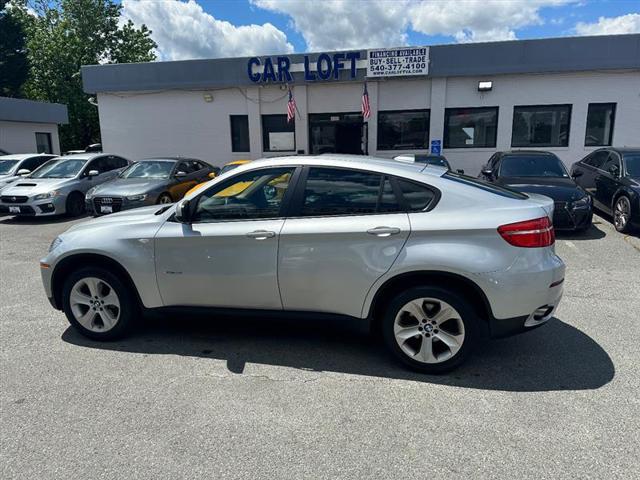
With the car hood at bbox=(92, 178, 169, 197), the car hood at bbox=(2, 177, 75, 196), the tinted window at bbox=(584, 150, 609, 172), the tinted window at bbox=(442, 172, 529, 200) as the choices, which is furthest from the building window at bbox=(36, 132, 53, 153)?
the tinted window at bbox=(442, 172, 529, 200)

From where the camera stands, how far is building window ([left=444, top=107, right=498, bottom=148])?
14141 mm

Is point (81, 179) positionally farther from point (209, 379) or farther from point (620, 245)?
point (620, 245)

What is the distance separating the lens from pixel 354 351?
381 centimetres

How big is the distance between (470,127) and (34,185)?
1257 centimetres

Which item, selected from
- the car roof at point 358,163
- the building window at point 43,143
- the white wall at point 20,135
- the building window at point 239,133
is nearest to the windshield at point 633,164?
the car roof at point 358,163

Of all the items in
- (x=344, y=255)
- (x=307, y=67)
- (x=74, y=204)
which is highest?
(x=307, y=67)

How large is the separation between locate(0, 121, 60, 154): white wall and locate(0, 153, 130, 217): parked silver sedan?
1213 cm

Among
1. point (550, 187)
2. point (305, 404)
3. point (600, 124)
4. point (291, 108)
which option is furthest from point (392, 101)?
point (305, 404)

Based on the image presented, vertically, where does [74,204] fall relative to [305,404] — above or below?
above

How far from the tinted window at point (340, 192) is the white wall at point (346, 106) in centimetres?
1152

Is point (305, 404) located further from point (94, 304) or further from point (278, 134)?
point (278, 134)

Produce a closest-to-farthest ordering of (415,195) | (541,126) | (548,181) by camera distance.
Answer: (415,195) → (548,181) → (541,126)

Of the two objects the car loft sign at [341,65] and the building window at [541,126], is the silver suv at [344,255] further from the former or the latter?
the building window at [541,126]

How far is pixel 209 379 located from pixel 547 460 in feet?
7.59
